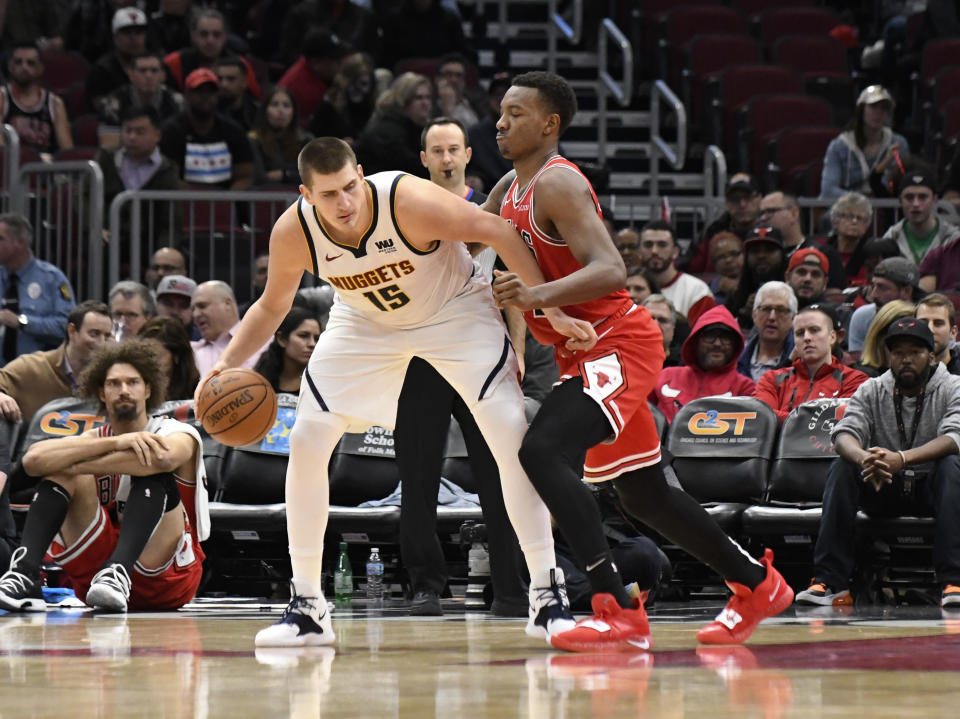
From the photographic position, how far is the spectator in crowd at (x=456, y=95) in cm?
1284

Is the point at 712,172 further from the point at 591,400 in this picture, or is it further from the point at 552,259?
the point at 591,400

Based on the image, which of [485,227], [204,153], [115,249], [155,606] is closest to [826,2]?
[204,153]

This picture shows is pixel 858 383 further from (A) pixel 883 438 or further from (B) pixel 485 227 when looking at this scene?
(B) pixel 485 227

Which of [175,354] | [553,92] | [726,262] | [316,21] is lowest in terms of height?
[175,354]

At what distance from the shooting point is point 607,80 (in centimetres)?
1520

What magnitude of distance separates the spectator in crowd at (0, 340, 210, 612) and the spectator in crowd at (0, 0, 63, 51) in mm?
7634

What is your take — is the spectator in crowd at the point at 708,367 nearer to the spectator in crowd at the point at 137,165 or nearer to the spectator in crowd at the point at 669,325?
the spectator in crowd at the point at 669,325

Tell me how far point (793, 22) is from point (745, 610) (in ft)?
37.5

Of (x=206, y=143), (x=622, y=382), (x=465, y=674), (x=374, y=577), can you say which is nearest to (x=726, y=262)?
(x=374, y=577)

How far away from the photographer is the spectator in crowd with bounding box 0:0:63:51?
14.6m

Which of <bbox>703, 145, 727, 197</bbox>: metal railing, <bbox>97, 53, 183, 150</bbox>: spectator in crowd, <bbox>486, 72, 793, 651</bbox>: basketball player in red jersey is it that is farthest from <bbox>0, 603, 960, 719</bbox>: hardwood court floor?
<bbox>97, 53, 183, 150</bbox>: spectator in crowd

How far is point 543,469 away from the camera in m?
4.94

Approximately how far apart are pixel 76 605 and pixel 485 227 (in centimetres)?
341

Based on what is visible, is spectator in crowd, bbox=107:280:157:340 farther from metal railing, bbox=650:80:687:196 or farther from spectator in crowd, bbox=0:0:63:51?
spectator in crowd, bbox=0:0:63:51
